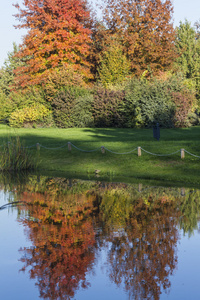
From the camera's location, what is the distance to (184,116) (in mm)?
37875

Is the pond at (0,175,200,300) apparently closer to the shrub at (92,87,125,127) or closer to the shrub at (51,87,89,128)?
the shrub at (92,87,125,127)

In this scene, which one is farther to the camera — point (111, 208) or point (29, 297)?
point (111, 208)

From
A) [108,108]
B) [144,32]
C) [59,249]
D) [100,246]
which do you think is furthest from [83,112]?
[59,249]

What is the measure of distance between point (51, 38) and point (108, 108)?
11.1 m

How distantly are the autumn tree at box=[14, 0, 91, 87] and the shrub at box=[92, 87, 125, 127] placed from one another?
627 centimetres

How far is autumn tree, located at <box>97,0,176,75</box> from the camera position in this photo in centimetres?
5116

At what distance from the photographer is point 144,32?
169 feet

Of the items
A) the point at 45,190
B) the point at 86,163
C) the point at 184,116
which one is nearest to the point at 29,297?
the point at 45,190

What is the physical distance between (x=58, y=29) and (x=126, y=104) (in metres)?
13.3

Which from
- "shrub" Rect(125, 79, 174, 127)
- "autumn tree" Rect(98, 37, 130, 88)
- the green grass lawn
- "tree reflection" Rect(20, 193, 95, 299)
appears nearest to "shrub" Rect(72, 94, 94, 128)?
"shrub" Rect(125, 79, 174, 127)

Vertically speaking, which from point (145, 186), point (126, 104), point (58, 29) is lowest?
point (145, 186)

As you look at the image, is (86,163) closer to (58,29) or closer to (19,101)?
(19,101)

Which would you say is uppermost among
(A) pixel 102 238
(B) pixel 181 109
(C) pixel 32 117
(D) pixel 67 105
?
(D) pixel 67 105

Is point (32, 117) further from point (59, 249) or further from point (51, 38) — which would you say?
point (59, 249)
